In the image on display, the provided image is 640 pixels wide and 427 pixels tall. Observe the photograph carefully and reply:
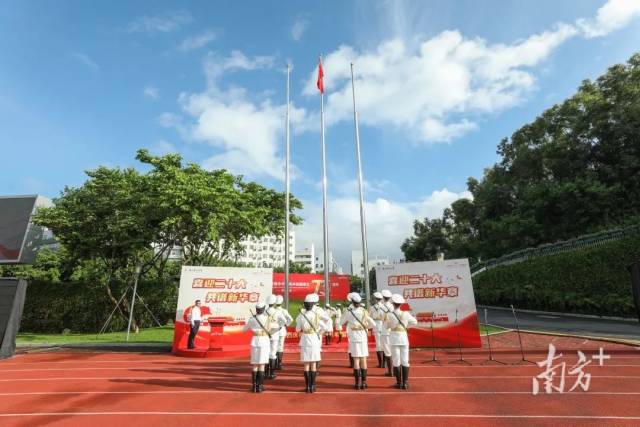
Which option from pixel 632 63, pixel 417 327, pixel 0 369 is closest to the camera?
pixel 0 369

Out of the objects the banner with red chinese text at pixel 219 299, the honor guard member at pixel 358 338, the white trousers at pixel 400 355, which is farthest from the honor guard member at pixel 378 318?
the banner with red chinese text at pixel 219 299

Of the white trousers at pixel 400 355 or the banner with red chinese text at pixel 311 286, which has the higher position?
the banner with red chinese text at pixel 311 286

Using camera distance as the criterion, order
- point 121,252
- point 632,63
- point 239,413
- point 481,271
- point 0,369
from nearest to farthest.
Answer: point 239,413, point 0,369, point 121,252, point 632,63, point 481,271

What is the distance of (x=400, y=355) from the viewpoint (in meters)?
7.23

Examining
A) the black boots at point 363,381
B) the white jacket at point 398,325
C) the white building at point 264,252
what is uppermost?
the white building at point 264,252

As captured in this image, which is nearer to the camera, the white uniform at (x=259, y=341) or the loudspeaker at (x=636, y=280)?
the white uniform at (x=259, y=341)

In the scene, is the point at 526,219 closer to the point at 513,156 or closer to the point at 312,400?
the point at 513,156

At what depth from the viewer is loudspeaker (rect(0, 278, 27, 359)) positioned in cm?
1169

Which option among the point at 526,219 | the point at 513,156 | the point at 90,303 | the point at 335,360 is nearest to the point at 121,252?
the point at 90,303

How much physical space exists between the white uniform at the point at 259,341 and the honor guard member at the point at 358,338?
1694 mm

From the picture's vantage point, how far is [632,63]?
1027 inches

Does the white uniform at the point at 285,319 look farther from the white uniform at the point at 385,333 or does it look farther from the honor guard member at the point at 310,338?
the white uniform at the point at 385,333

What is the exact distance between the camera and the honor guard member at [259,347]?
718cm

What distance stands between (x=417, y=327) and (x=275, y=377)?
5625mm
